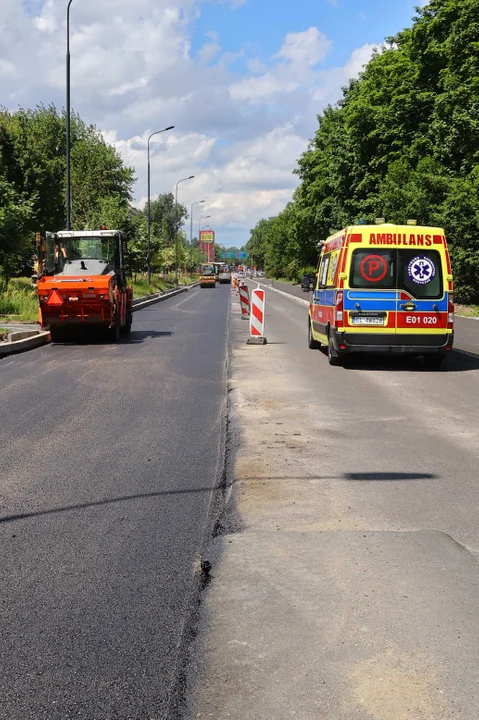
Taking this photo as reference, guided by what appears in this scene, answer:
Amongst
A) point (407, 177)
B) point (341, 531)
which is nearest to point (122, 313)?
point (341, 531)

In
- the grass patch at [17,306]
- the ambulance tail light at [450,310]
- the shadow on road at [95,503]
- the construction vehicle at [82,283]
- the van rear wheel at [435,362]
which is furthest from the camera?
the grass patch at [17,306]

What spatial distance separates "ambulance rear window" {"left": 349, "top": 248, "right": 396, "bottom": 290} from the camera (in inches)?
496

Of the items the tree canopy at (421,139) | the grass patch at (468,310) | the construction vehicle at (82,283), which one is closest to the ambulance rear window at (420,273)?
the construction vehicle at (82,283)

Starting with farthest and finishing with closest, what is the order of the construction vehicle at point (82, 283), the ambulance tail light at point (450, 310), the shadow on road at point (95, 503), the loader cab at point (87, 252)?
the loader cab at point (87, 252), the construction vehicle at point (82, 283), the ambulance tail light at point (450, 310), the shadow on road at point (95, 503)

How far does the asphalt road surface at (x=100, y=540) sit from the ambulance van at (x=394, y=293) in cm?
366

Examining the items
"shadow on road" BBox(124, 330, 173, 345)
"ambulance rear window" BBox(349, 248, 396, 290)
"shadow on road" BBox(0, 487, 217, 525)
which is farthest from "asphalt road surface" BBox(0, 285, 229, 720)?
"shadow on road" BBox(124, 330, 173, 345)

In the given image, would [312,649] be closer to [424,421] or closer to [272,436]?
[272,436]

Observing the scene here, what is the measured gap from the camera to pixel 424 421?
8.17 metres

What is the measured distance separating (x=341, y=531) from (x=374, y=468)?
1.59 meters

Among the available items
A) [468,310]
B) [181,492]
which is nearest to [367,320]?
[181,492]

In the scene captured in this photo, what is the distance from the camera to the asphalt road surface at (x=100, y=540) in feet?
9.37

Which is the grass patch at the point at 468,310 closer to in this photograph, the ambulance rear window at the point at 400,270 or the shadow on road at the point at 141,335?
the shadow on road at the point at 141,335

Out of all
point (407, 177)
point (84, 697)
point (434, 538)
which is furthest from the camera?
point (407, 177)

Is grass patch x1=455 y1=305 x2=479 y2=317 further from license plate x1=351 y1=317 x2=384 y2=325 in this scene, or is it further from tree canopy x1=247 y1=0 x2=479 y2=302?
license plate x1=351 y1=317 x2=384 y2=325
